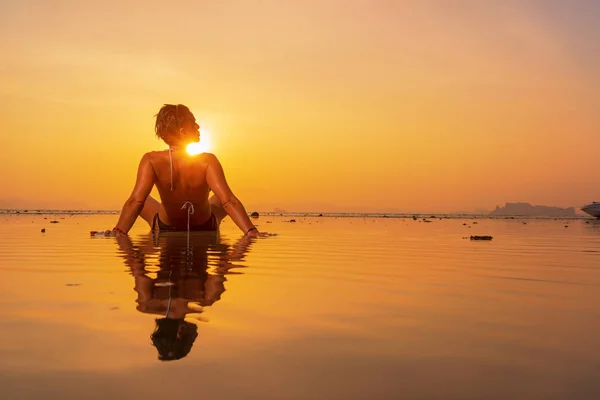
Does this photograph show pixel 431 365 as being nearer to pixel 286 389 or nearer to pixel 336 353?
pixel 336 353

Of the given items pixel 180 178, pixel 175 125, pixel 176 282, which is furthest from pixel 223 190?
pixel 176 282

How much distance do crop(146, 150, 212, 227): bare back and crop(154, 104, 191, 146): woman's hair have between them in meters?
0.36

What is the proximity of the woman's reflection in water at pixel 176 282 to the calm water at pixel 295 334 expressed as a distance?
0.06 feet

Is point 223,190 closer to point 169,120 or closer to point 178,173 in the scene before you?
point 178,173

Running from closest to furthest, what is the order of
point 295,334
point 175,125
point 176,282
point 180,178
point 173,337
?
→ point 173,337 → point 295,334 → point 176,282 → point 175,125 → point 180,178

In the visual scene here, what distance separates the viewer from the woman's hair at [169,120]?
11.7 m

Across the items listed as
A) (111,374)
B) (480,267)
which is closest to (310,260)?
(480,267)

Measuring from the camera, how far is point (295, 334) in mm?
3148

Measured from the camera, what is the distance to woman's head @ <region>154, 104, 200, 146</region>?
1172 cm

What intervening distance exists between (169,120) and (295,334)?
927cm

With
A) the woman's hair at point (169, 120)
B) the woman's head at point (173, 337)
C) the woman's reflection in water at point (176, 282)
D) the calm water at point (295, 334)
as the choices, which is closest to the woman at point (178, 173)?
the woman's hair at point (169, 120)

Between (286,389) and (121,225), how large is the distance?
10.7 meters

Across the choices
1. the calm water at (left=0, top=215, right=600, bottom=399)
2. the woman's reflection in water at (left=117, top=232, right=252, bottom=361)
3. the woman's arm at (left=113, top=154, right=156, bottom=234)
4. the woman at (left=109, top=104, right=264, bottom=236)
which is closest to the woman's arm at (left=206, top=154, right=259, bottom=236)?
the woman at (left=109, top=104, right=264, bottom=236)

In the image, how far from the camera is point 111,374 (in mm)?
2348
